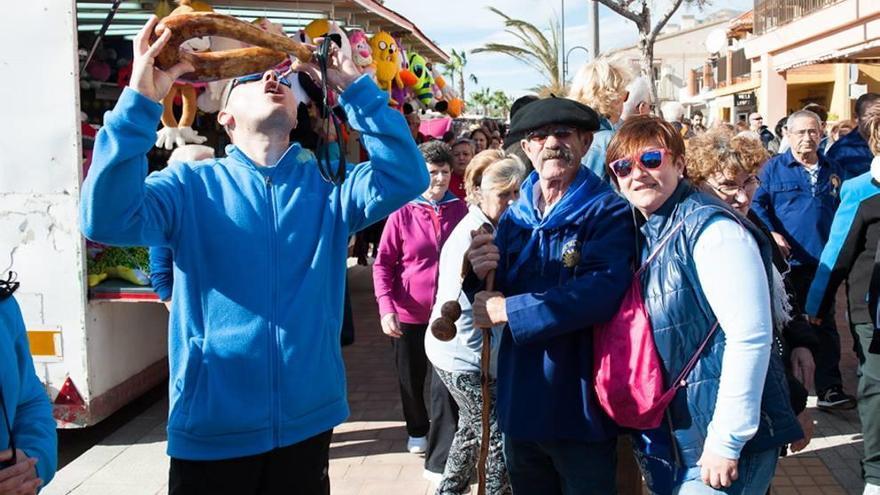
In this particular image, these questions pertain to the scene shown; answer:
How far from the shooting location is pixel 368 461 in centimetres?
507

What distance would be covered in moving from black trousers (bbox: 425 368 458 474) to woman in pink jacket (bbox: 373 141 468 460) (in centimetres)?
44

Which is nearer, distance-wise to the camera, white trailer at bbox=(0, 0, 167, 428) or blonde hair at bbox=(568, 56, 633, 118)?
blonde hair at bbox=(568, 56, 633, 118)

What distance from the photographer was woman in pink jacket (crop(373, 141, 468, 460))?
4.91 meters

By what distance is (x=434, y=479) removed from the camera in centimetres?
464

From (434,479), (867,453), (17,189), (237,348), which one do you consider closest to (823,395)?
(867,453)

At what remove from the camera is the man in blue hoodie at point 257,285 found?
2531mm

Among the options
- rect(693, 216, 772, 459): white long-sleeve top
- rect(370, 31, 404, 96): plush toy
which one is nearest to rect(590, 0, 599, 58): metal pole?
rect(370, 31, 404, 96): plush toy

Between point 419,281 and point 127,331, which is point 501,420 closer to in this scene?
point 419,281

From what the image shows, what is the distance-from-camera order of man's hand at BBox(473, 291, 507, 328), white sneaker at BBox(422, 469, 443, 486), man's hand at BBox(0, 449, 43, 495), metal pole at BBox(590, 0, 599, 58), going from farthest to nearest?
metal pole at BBox(590, 0, 599, 58) → white sneaker at BBox(422, 469, 443, 486) → man's hand at BBox(473, 291, 507, 328) → man's hand at BBox(0, 449, 43, 495)

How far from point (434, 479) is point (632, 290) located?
7.93 feet

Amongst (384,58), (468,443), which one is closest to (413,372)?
(468,443)

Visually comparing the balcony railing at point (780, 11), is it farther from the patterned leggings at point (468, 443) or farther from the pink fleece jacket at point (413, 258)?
the patterned leggings at point (468, 443)

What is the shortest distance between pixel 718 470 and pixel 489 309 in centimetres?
88

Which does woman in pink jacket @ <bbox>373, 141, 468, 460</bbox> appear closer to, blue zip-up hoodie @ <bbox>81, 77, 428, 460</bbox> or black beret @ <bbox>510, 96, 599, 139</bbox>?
black beret @ <bbox>510, 96, 599, 139</bbox>
